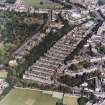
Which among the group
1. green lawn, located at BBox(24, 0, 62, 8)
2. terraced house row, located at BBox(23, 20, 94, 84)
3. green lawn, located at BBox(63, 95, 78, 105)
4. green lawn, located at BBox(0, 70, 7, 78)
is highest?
green lawn, located at BBox(24, 0, 62, 8)

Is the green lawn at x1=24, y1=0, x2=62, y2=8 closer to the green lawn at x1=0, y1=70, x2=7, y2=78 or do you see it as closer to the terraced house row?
the terraced house row

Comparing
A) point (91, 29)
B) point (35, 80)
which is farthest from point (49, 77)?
point (91, 29)

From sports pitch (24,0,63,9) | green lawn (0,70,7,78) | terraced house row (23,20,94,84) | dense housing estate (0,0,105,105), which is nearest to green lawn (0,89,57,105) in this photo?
dense housing estate (0,0,105,105)

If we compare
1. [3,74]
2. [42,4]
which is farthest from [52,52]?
[42,4]

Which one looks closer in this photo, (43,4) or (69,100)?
(69,100)

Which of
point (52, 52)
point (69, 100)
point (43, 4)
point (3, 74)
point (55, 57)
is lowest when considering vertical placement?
point (69, 100)

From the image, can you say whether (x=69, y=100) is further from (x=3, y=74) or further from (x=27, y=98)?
(x=3, y=74)

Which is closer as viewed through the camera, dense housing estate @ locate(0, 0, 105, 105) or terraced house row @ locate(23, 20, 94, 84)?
dense housing estate @ locate(0, 0, 105, 105)

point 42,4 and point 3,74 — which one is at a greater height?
point 42,4

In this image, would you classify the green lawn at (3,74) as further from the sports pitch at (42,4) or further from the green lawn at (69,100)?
the sports pitch at (42,4)
